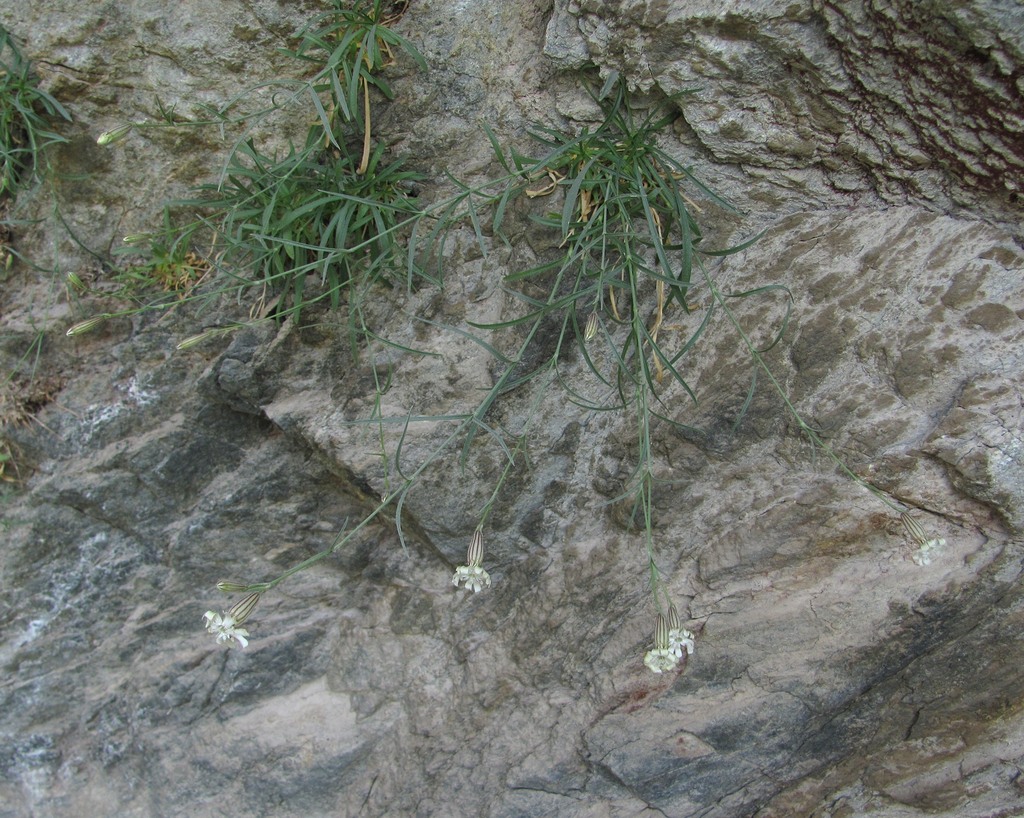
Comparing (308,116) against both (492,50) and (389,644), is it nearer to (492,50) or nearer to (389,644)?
(492,50)

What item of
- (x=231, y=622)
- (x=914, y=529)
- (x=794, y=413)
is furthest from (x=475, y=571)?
(x=914, y=529)

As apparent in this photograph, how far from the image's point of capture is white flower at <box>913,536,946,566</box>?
5.28 feet

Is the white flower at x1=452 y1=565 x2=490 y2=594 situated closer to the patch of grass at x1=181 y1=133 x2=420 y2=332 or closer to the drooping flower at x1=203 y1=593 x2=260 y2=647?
the drooping flower at x1=203 y1=593 x2=260 y2=647

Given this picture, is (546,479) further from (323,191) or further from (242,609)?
(323,191)

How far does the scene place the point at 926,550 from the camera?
1609mm

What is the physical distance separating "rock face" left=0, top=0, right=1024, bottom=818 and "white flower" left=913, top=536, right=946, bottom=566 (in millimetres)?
60

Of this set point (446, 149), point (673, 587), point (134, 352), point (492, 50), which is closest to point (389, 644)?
point (673, 587)

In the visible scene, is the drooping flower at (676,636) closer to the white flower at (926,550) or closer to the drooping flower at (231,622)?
the white flower at (926,550)

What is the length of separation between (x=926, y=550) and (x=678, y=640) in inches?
21.4

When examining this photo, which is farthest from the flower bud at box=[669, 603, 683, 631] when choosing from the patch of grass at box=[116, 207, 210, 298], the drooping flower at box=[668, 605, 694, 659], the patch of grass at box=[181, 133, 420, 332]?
the patch of grass at box=[116, 207, 210, 298]

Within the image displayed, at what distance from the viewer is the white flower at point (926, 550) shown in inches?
63.4

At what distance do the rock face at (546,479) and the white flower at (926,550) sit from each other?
0.06 m

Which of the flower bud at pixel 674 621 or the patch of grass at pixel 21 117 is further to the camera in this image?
the patch of grass at pixel 21 117

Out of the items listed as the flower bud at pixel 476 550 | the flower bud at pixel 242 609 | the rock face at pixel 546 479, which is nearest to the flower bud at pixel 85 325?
the rock face at pixel 546 479
